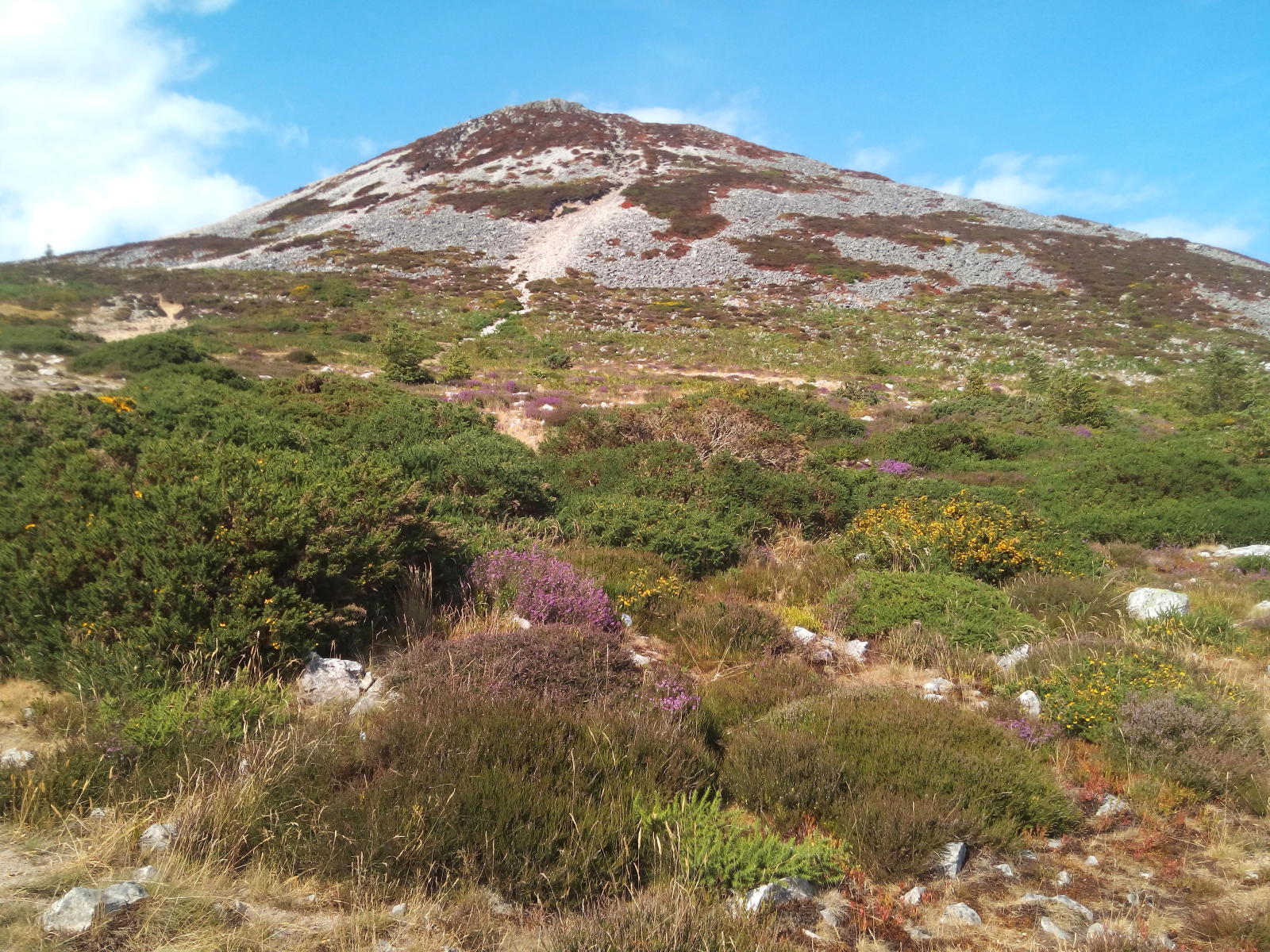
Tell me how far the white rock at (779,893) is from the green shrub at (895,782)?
1.16 feet

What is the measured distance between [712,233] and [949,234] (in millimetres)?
19391

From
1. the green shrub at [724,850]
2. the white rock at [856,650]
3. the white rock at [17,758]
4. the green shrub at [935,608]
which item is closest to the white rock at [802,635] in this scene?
the white rock at [856,650]

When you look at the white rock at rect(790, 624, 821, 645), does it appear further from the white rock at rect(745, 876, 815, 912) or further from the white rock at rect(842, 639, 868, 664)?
the white rock at rect(745, 876, 815, 912)

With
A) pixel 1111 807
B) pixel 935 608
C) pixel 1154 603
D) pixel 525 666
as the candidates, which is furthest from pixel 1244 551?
pixel 525 666

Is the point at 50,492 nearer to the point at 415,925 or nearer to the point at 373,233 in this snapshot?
the point at 415,925

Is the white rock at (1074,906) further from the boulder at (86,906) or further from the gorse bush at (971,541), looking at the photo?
the gorse bush at (971,541)

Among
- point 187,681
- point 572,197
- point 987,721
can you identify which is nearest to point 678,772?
point 987,721

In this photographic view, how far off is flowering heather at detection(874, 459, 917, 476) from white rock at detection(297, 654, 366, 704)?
9862 millimetres

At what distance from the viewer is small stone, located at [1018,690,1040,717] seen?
4586 mm

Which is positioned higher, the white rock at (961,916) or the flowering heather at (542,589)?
the flowering heather at (542,589)

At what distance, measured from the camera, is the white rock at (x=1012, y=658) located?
5321mm

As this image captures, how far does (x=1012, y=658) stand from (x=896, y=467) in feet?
24.1

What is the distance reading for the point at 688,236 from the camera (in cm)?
5338

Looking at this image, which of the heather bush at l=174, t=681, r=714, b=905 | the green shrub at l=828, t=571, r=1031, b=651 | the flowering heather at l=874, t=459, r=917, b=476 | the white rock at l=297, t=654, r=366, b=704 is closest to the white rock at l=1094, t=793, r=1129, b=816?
the green shrub at l=828, t=571, r=1031, b=651
